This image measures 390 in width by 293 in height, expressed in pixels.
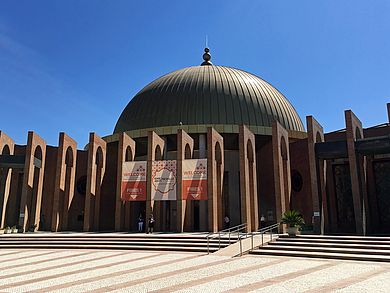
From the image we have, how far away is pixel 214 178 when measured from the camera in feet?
68.0

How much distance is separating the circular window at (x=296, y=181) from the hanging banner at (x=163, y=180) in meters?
9.02

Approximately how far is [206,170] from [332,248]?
965 centimetres

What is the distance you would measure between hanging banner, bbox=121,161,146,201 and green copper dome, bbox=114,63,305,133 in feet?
18.0

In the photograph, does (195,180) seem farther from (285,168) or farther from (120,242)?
(120,242)

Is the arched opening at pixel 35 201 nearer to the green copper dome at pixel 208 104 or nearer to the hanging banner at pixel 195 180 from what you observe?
the green copper dome at pixel 208 104

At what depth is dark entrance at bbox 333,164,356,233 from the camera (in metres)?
21.0

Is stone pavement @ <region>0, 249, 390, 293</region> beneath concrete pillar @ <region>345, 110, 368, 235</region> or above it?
beneath

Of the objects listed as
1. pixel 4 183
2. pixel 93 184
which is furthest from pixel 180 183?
pixel 4 183

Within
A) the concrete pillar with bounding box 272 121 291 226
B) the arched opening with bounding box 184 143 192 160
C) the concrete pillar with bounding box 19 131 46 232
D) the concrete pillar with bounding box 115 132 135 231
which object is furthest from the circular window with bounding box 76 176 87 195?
the concrete pillar with bounding box 272 121 291 226

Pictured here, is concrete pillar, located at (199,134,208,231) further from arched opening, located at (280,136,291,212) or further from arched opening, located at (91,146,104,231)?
arched opening, located at (91,146,104,231)

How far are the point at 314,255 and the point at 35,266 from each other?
9.45 meters

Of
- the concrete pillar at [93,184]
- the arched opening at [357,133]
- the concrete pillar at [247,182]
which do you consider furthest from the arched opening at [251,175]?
the concrete pillar at [93,184]

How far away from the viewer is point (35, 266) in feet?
35.0

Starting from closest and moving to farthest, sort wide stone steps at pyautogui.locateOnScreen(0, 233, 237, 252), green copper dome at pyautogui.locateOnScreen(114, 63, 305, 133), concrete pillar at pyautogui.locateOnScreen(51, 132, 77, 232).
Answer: wide stone steps at pyautogui.locateOnScreen(0, 233, 237, 252) → concrete pillar at pyautogui.locateOnScreen(51, 132, 77, 232) → green copper dome at pyautogui.locateOnScreen(114, 63, 305, 133)
